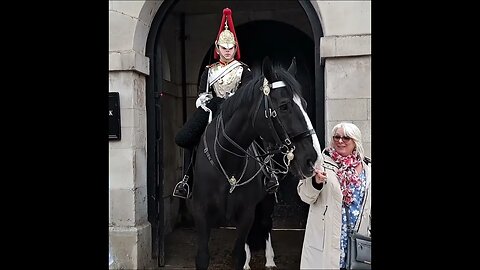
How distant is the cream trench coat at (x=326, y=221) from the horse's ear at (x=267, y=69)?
658 mm

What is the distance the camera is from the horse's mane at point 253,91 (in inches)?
116

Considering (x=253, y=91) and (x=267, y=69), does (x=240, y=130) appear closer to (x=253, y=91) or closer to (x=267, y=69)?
(x=253, y=91)

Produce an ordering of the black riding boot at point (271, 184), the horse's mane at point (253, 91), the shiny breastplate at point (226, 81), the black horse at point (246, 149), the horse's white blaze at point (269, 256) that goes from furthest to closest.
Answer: the horse's white blaze at point (269, 256)
the shiny breastplate at point (226, 81)
the black riding boot at point (271, 184)
the horse's mane at point (253, 91)
the black horse at point (246, 149)

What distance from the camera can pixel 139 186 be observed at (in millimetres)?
4957

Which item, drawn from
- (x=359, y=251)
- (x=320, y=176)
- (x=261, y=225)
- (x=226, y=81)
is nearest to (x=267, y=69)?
(x=320, y=176)

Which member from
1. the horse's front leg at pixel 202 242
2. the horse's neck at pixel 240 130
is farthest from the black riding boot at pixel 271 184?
the horse's front leg at pixel 202 242

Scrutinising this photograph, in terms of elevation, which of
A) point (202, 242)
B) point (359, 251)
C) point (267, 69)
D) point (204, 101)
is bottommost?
point (202, 242)

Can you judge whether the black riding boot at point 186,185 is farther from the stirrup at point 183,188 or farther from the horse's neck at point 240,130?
the horse's neck at point 240,130

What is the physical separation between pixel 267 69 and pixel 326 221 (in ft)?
3.55

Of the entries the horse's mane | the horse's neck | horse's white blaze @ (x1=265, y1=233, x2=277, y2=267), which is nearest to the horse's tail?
horse's white blaze @ (x1=265, y1=233, x2=277, y2=267)

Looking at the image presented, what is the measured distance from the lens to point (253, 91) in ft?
10.3
